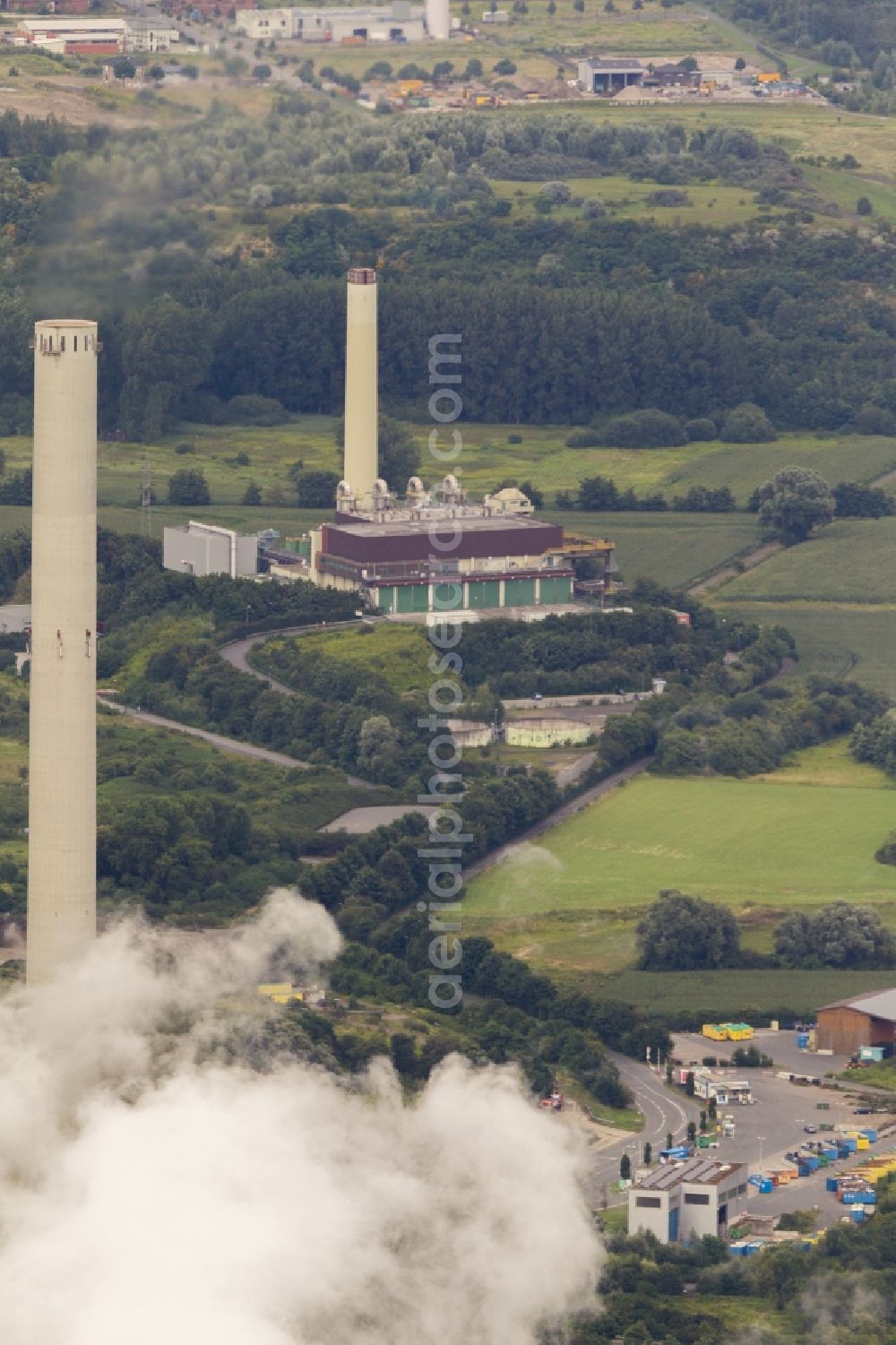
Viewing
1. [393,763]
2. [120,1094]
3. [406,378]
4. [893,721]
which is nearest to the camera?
[120,1094]

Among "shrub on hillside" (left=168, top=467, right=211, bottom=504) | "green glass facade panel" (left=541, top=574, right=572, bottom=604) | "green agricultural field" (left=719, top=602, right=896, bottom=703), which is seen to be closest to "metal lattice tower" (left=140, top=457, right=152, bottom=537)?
"shrub on hillside" (left=168, top=467, right=211, bottom=504)

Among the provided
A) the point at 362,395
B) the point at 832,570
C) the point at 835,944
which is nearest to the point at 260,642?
the point at 362,395

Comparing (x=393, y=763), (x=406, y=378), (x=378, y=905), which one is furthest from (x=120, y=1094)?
(x=406, y=378)

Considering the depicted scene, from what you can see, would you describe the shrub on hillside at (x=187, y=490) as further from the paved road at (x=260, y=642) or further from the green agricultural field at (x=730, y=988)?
the green agricultural field at (x=730, y=988)

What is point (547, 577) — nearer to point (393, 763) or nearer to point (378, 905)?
point (393, 763)

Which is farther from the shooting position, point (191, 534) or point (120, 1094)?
point (191, 534)

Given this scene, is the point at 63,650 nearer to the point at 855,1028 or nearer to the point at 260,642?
the point at 855,1028

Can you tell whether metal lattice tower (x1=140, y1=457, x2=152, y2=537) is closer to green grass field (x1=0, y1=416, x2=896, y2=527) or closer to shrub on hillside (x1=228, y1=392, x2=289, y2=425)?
green grass field (x1=0, y1=416, x2=896, y2=527)
